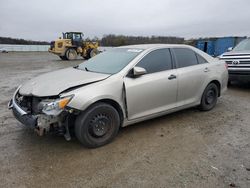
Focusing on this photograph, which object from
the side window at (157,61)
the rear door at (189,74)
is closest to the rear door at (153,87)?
the side window at (157,61)

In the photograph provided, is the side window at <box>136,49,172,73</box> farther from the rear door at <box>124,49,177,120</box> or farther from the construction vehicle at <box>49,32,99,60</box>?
the construction vehicle at <box>49,32,99,60</box>

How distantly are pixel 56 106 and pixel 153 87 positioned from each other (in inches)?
65.4

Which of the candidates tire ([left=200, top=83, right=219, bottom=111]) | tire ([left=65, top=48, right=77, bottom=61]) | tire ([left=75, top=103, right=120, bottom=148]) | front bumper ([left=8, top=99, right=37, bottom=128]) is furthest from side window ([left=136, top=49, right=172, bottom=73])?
tire ([left=65, top=48, right=77, bottom=61])

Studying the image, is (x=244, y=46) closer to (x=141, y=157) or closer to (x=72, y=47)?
(x=141, y=157)

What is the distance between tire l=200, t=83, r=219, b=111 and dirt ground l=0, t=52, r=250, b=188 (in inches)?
23.3

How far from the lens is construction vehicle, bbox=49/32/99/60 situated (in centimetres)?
2153

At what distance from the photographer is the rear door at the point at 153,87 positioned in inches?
144

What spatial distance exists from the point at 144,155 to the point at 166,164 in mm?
355

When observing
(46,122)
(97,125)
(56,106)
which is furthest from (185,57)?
(46,122)

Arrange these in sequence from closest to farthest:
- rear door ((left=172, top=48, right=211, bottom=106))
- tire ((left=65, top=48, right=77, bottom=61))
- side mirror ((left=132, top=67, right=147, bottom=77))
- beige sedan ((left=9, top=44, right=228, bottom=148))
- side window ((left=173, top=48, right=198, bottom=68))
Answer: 1. beige sedan ((left=9, top=44, right=228, bottom=148))
2. side mirror ((left=132, top=67, right=147, bottom=77))
3. rear door ((left=172, top=48, right=211, bottom=106))
4. side window ((left=173, top=48, right=198, bottom=68))
5. tire ((left=65, top=48, right=77, bottom=61))

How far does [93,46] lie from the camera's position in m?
23.7

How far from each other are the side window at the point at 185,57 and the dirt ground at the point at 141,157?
115 cm

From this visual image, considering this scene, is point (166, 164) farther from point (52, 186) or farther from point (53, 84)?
point (53, 84)

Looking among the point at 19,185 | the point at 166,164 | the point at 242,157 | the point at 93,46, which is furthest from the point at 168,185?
the point at 93,46
